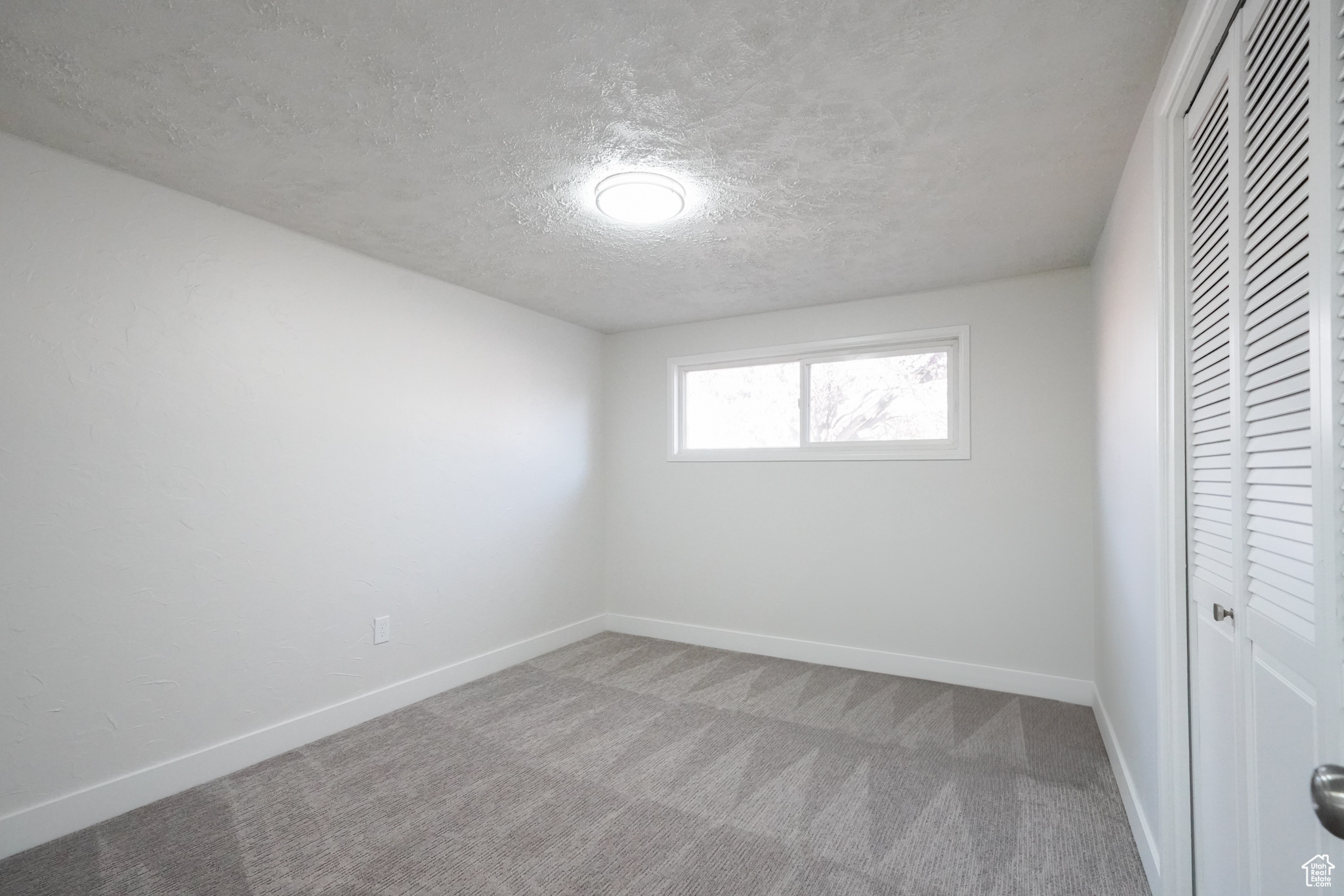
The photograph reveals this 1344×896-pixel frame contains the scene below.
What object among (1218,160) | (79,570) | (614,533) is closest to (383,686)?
(79,570)

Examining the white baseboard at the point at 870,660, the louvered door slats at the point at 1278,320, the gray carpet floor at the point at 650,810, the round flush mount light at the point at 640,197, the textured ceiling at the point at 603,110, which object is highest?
the textured ceiling at the point at 603,110

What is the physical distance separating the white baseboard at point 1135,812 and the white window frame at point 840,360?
1.49 meters

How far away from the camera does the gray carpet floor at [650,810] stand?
6.03ft

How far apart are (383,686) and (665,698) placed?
4.72ft

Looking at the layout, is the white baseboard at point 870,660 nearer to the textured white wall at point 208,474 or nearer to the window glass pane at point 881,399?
the textured white wall at point 208,474

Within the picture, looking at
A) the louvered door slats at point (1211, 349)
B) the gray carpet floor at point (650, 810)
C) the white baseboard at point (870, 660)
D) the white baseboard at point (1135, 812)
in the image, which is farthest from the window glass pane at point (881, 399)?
the louvered door slats at point (1211, 349)

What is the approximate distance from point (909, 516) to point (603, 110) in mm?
2815

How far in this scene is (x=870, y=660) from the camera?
3.69 m

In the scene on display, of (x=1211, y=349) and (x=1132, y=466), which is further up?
(x=1211, y=349)

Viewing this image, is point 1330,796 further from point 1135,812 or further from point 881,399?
point 881,399

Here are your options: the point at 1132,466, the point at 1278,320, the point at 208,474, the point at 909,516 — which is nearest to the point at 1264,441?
the point at 1278,320

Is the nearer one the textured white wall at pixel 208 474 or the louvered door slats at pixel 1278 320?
the louvered door slats at pixel 1278 320

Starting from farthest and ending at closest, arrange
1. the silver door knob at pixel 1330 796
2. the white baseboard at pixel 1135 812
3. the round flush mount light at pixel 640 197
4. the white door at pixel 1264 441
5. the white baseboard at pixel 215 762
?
the round flush mount light at pixel 640 197 → the white baseboard at pixel 215 762 → the white baseboard at pixel 1135 812 → the white door at pixel 1264 441 → the silver door knob at pixel 1330 796

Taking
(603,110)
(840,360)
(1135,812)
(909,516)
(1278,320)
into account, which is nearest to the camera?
(1278,320)
